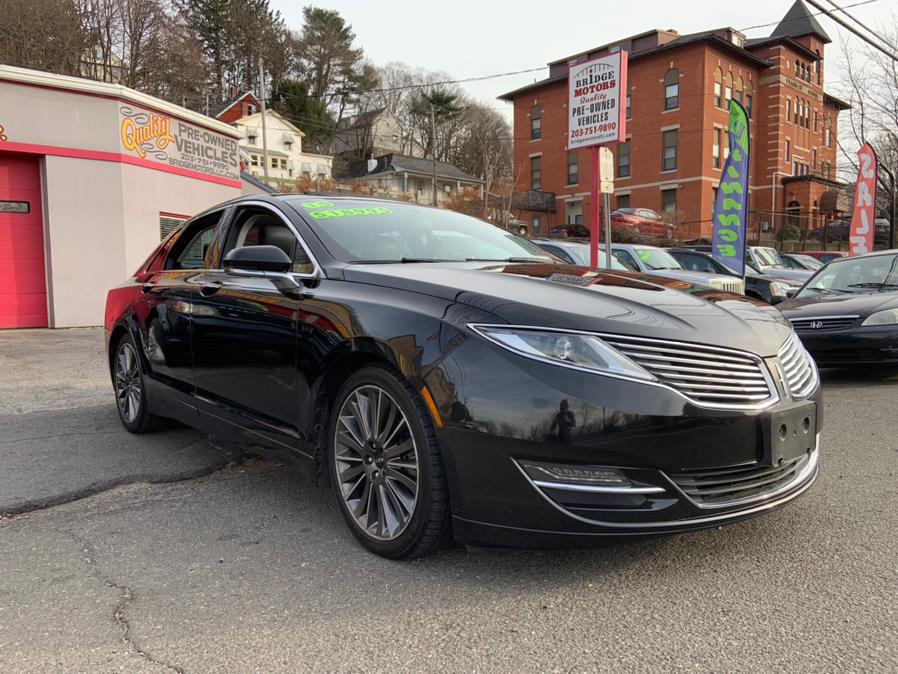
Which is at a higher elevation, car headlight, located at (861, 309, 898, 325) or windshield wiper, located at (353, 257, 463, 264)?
windshield wiper, located at (353, 257, 463, 264)

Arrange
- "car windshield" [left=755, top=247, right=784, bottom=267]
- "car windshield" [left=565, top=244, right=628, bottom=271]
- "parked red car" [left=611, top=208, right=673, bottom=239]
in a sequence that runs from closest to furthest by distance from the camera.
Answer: "car windshield" [left=565, top=244, right=628, bottom=271] < "car windshield" [left=755, top=247, right=784, bottom=267] < "parked red car" [left=611, top=208, right=673, bottom=239]

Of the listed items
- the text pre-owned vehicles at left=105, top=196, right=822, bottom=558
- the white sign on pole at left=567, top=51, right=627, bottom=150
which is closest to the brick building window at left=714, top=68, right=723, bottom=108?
the white sign on pole at left=567, top=51, right=627, bottom=150

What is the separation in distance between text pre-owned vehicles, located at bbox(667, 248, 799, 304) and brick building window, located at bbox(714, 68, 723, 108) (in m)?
32.7

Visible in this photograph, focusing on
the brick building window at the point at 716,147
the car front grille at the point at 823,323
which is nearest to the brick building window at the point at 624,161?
the brick building window at the point at 716,147

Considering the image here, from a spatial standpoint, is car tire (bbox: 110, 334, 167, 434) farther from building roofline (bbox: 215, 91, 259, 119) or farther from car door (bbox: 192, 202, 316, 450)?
building roofline (bbox: 215, 91, 259, 119)

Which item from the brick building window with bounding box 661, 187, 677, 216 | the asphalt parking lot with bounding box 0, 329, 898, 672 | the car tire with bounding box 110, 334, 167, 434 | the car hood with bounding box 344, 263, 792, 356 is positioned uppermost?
the brick building window with bounding box 661, 187, 677, 216

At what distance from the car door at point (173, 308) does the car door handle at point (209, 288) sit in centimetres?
18

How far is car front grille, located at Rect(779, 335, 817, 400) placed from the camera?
2748 millimetres

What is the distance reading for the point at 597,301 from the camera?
2.74m

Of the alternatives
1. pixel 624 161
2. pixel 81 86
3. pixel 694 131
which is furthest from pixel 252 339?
pixel 624 161

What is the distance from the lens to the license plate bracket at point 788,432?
2.54 metres

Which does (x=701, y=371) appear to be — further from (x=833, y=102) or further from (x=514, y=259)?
(x=833, y=102)

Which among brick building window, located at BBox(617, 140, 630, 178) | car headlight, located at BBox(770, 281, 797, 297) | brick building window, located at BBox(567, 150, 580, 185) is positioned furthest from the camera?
brick building window, located at BBox(567, 150, 580, 185)

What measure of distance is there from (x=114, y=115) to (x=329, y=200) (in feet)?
33.1
